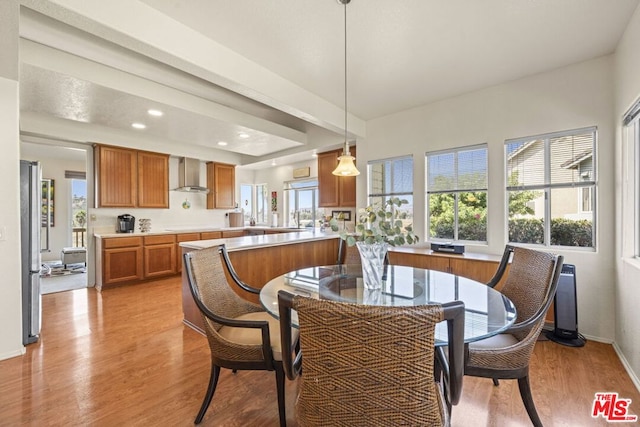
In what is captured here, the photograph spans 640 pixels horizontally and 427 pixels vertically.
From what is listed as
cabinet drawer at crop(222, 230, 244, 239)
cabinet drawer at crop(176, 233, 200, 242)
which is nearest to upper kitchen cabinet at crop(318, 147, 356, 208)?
cabinet drawer at crop(222, 230, 244, 239)

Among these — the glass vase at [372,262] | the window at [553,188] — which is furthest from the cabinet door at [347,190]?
the glass vase at [372,262]

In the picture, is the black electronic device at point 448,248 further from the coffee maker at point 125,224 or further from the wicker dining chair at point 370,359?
the coffee maker at point 125,224

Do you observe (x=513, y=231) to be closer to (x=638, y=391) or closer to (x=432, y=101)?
(x=638, y=391)

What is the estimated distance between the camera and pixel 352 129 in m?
4.43

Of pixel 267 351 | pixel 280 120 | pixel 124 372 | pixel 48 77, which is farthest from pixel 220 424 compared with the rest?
pixel 280 120

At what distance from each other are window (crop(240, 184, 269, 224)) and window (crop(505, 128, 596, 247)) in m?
5.61

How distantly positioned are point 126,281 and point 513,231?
5811 mm

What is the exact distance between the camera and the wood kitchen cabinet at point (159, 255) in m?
4.91

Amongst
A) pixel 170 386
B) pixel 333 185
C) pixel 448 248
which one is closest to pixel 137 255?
pixel 170 386

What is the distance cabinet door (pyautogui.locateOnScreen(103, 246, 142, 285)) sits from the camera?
14.6 ft

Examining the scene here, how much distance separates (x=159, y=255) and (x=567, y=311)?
5797 mm

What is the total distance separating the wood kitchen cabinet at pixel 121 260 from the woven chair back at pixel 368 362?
4.85 meters

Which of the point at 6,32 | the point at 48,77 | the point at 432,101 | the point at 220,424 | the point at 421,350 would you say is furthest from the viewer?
the point at 432,101

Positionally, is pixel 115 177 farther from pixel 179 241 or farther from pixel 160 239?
pixel 179 241
